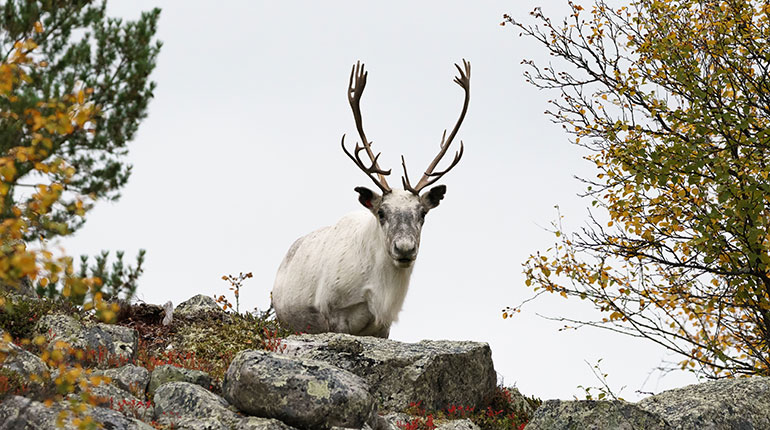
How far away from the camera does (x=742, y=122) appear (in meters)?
9.23

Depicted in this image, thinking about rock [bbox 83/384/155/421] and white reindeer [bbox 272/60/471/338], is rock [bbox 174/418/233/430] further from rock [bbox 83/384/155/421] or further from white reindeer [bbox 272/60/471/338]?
white reindeer [bbox 272/60/471/338]

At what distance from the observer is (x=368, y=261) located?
1083 centimetres

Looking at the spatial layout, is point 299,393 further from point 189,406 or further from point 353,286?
point 353,286

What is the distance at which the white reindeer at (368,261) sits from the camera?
10.4 m

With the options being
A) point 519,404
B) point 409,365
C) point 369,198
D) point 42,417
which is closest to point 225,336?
point 369,198

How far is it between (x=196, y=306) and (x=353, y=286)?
13.3 feet

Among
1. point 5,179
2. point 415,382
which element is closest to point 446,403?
point 415,382

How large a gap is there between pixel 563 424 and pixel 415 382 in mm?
1917

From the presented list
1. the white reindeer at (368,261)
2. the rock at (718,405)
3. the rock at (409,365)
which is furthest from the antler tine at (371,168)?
the rock at (718,405)

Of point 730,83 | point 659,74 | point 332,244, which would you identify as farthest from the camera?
point 332,244

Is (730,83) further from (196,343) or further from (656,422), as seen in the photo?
(196,343)

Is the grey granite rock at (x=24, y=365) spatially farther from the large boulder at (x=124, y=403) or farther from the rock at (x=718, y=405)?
the rock at (x=718, y=405)

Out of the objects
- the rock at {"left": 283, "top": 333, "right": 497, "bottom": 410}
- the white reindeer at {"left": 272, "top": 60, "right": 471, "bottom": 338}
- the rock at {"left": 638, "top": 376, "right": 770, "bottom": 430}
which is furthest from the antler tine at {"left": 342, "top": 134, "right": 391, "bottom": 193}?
the rock at {"left": 638, "top": 376, "right": 770, "bottom": 430}

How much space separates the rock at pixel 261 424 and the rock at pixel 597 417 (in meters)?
2.38
